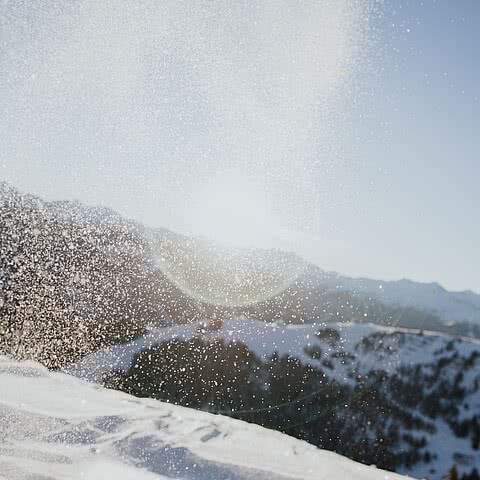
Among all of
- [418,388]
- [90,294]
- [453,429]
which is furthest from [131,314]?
[453,429]

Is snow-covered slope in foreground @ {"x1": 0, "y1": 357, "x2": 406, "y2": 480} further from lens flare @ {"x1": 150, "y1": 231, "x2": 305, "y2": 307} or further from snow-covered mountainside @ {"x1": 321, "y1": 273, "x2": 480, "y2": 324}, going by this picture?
snow-covered mountainside @ {"x1": 321, "y1": 273, "x2": 480, "y2": 324}

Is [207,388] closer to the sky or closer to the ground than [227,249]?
closer to the ground

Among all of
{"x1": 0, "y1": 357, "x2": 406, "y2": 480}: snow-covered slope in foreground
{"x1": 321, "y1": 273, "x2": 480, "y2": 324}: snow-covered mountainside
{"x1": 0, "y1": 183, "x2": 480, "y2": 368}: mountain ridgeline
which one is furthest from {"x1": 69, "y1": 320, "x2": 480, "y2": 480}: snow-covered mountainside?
{"x1": 321, "y1": 273, "x2": 480, "y2": 324}: snow-covered mountainside

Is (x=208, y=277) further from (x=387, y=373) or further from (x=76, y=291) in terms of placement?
(x=387, y=373)

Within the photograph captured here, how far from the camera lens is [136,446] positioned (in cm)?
214

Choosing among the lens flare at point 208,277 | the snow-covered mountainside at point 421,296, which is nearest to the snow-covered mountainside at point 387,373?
the lens flare at point 208,277

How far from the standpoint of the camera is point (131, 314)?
13.5 meters

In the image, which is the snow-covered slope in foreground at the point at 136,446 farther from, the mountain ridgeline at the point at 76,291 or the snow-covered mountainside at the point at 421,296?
the snow-covered mountainside at the point at 421,296

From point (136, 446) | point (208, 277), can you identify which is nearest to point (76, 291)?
point (208, 277)

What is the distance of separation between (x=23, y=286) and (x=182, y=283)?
21.5ft

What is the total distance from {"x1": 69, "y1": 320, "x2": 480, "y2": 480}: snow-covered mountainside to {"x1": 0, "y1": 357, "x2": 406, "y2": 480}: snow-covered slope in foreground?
387 centimetres

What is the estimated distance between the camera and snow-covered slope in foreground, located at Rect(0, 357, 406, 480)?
1.88 meters

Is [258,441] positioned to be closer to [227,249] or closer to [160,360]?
[160,360]

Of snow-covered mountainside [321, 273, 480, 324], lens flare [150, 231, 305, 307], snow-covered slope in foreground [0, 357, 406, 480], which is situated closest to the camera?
snow-covered slope in foreground [0, 357, 406, 480]
